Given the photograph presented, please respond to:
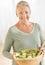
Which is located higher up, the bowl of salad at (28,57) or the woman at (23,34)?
the woman at (23,34)

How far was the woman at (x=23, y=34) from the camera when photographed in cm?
122

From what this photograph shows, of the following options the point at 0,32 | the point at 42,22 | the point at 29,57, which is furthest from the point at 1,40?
the point at 29,57

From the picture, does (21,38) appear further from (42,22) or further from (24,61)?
(42,22)

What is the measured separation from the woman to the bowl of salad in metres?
0.06

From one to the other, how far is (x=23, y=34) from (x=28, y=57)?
0.19 metres

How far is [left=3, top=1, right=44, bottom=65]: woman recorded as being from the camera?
1.22 meters

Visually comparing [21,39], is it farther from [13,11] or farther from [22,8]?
[13,11]

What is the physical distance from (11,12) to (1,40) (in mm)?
409

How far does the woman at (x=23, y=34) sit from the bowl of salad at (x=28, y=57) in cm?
6

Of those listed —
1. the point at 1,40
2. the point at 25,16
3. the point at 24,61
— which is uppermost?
the point at 25,16

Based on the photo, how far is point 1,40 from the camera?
→ 2.54m

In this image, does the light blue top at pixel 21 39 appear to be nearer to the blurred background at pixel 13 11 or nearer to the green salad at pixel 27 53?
the green salad at pixel 27 53

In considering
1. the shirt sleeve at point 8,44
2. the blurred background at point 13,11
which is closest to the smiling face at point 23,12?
the shirt sleeve at point 8,44

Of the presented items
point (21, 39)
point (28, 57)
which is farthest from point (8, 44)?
point (28, 57)
